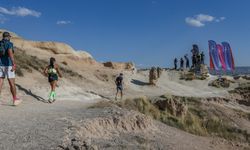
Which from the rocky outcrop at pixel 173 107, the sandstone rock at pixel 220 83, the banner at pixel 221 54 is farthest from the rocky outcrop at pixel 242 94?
the rocky outcrop at pixel 173 107

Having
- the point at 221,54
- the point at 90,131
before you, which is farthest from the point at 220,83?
the point at 90,131

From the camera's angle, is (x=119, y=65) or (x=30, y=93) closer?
(x=30, y=93)

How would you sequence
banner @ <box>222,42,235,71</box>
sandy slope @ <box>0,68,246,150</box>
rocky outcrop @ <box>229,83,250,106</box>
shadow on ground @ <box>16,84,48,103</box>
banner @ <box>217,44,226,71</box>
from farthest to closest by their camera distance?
1. banner @ <box>222,42,235,71</box>
2. banner @ <box>217,44,226,71</box>
3. rocky outcrop @ <box>229,83,250,106</box>
4. shadow on ground @ <box>16,84,48,103</box>
5. sandy slope @ <box>0,68,246,150</box>

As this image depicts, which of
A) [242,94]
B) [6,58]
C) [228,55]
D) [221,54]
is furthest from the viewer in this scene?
[228,55]

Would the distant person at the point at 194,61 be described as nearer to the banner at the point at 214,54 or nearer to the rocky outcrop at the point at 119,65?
the banner at the point at 214,54

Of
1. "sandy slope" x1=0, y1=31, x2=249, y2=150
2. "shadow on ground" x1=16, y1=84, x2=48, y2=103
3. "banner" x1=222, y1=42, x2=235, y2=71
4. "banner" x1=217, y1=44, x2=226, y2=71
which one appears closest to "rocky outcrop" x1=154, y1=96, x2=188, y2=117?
"sandy slope" x1=0, y1=31, x2=249, y2=150

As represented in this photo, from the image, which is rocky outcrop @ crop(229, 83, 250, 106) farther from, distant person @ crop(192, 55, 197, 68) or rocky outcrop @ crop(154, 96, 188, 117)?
rocky outcrop @ crop(154, 96, 188, 117)

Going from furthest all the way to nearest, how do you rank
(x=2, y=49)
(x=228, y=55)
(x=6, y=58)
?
(x=228, y=55) → (x=6, y=58) → (x=2, y=49)

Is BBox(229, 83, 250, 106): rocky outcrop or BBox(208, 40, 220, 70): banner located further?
BBox(208, 40, 220, 70): banner

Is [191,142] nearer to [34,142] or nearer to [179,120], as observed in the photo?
[179,120]

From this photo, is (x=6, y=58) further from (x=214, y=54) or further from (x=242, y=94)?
(x=214, y=54)

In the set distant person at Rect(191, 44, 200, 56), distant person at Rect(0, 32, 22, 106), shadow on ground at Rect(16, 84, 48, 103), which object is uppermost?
distant person at Rect(191, 44, 200, 56)

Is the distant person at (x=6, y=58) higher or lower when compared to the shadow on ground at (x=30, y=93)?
higher

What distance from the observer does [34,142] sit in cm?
Answer: 806
